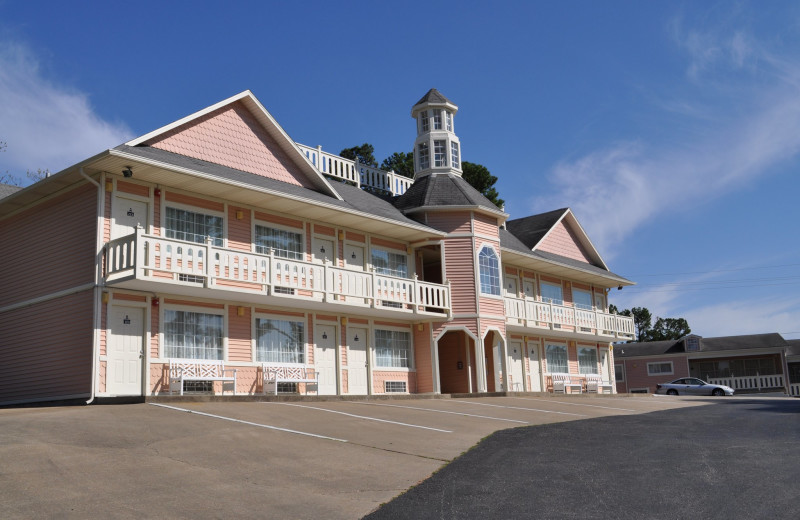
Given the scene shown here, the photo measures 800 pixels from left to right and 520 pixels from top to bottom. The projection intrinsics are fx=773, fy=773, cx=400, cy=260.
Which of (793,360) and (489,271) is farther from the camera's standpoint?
(793,360)

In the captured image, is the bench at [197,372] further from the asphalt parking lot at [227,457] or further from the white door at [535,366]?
the white door at [535,366]

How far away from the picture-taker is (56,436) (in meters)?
11.0

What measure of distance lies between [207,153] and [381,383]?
9015 mm

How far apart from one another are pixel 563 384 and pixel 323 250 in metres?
14.6

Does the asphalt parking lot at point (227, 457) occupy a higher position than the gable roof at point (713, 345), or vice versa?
the gable roof at point (713, 345)

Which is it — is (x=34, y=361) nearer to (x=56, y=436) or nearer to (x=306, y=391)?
A: (x=306, y=391)

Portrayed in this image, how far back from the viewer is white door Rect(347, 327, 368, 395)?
2369 cm

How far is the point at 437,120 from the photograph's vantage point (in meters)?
30.9

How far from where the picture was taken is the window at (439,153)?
30000 mm

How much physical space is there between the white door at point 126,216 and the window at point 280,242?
3.57 meters

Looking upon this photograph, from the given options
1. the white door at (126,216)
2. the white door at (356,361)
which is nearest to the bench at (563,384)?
the white door at (356,361)

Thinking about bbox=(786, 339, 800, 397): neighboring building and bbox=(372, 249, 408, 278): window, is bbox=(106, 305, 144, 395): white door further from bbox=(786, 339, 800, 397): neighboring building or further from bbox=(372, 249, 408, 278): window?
bbox=(786, 339, 800, 397): neighboring building

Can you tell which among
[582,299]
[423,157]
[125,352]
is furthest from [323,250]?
[582,299]

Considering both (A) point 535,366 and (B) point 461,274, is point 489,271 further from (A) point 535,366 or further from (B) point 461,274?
(A) point 535,366
